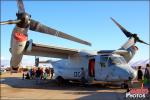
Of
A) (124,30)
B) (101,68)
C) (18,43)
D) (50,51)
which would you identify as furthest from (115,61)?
(124,30)

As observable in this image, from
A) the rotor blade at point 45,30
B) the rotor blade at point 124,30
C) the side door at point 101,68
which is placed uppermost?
the rotor blade at point 124,30

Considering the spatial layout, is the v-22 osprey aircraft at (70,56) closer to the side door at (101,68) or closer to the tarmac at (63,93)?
the side door at (101,68)

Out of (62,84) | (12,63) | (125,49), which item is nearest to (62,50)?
(62,84)

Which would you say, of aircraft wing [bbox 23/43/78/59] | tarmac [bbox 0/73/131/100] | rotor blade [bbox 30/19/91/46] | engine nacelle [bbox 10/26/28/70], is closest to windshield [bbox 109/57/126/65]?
tarmac [bbox 0/73/131/100]

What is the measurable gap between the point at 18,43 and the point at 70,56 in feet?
21.4

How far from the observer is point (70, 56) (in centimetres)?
2212

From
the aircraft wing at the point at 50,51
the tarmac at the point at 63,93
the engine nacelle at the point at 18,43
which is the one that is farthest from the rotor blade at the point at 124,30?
the engine nacelle at the point at 18,43

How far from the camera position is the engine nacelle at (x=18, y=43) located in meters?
16.0

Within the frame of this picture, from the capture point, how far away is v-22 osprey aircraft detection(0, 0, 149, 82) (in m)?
16.1

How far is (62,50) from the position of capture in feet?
68.9

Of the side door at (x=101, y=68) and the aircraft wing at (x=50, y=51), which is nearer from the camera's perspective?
the side door at (x=101, y=68)

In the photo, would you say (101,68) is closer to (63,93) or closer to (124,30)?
(63,93)

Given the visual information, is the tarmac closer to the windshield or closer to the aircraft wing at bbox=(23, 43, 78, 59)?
the windshield

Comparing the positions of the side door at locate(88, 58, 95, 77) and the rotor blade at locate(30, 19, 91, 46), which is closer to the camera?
the rotor blade at locate(30, 19, 91, 46)
